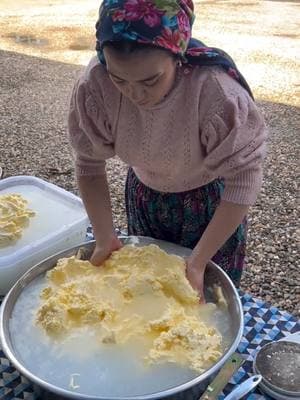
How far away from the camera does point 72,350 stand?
42.6 inches

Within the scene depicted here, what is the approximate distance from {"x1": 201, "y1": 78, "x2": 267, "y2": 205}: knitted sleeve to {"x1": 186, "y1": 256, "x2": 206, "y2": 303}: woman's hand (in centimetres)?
17

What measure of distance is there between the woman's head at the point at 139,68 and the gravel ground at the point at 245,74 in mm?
1330

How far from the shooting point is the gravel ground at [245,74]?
2.56 m

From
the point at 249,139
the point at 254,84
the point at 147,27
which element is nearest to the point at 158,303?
the point at 249,139

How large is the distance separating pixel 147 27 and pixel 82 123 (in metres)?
0.35

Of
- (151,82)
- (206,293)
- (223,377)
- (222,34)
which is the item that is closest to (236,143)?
(151,82)

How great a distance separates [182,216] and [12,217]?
0.47 meters

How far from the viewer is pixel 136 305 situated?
3.92 ft

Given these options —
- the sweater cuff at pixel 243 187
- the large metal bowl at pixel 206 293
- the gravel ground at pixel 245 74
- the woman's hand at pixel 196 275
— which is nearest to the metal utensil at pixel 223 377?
the large metal bowl at pixel 206 293

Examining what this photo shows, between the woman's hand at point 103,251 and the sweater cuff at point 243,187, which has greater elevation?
the sweater cuff at point 243,187

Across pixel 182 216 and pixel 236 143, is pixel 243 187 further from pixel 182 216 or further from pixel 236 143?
pixel 182 216

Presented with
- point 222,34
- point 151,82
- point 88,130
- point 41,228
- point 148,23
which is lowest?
point 222,34

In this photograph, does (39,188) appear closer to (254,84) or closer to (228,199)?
(228,199)

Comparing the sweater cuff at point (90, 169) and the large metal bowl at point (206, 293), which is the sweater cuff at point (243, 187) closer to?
the large metal bowl at point (206, 293)
